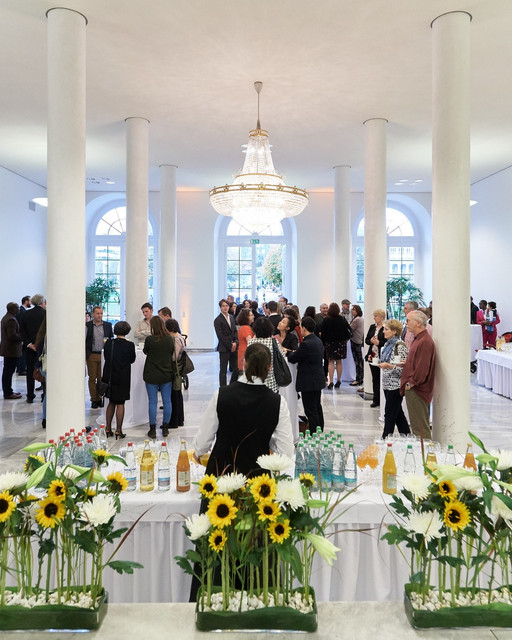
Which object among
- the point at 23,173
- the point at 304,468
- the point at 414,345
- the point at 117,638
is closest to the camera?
the point at 117,638

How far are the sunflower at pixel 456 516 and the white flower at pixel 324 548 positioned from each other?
0.32 metres

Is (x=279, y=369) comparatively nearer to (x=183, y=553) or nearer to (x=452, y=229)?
(x=452, y=229)

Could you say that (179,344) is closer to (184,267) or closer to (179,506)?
(179,506)

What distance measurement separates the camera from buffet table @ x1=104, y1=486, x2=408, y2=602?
2.95 m

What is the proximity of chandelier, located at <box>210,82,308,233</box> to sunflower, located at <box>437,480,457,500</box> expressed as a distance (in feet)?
23.0

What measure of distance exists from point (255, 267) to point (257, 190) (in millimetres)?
11063

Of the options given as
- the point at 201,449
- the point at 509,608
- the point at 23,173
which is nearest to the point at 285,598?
the point at 509,608

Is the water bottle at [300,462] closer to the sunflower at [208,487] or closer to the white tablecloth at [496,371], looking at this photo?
the sunflower at [208,487]

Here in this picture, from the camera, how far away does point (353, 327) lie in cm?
1104

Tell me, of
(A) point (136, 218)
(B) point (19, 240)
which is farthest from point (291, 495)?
(B) point (19, 240)

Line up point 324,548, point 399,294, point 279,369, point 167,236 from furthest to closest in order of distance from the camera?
point 399,294 < point 167,236 < point 279,369 < point 324,548

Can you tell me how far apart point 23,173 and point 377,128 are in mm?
9595

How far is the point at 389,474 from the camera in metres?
3.08

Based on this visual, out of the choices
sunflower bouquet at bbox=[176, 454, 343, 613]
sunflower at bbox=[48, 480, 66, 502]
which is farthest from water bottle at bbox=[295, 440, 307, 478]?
sunflower at bbox=[48, 480, 66, 502]
